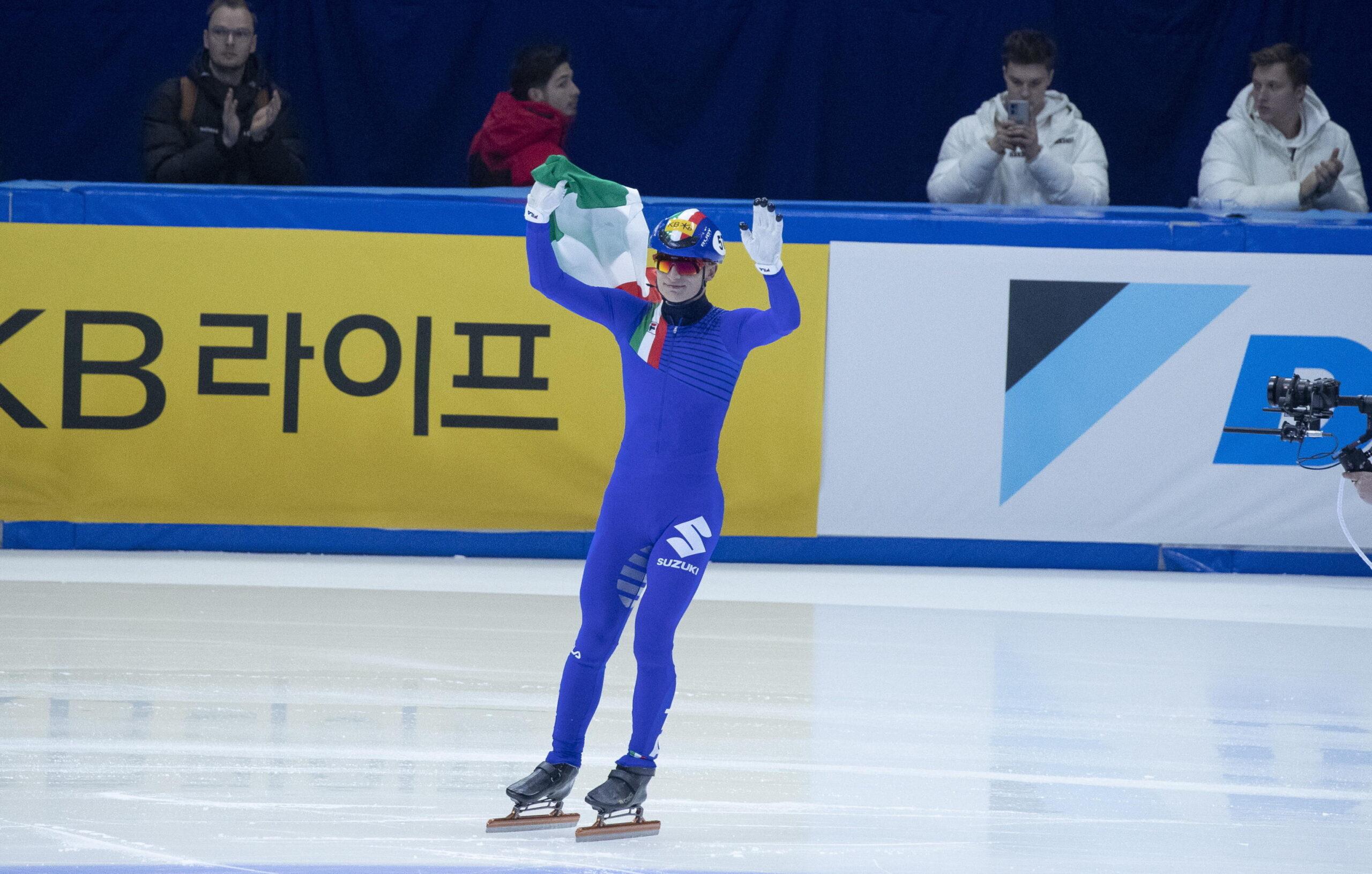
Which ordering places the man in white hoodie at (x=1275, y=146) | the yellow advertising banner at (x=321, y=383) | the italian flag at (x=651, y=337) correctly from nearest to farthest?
1. the italian flag at (x=651, y=337)
2. the yellow advertising banner at (x=321, y=383)
3. the man in white hoodie at (x=1275, y=146)

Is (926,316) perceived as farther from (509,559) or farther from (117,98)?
(117,98)

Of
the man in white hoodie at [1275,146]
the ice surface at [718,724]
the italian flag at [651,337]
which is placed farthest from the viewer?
the man in white hoodie at [1275,146]

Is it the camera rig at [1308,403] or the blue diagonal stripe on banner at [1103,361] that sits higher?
the blue diagonal stripe on banner at [1103,361]

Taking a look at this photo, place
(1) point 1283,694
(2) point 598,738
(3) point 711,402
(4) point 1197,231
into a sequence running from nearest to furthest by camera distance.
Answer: (3) point 711,402 → (2) point 598,738 → (1) point 1283,694 → (4) point 1197,231

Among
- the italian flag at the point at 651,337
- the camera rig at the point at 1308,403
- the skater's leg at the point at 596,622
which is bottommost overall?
the skater's leg at the point at 596,622

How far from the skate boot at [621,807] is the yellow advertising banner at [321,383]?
12.6ft

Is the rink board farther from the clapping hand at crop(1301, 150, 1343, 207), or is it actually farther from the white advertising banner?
the clapping hand at crop(1301, 150, 1343, 207)

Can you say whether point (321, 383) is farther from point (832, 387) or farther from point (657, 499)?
point (657, 499)

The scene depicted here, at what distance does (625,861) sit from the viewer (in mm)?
3416

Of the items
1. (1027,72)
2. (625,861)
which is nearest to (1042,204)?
(1027,72)

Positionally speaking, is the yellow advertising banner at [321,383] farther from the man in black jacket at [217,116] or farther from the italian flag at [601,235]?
the italian flag at [601,235]

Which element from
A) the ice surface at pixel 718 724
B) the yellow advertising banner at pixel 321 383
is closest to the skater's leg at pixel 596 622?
the ice surface at pixel 718 724

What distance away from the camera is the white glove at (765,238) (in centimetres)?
369

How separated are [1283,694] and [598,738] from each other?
2.30m
